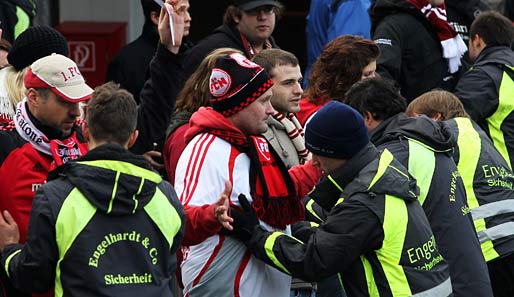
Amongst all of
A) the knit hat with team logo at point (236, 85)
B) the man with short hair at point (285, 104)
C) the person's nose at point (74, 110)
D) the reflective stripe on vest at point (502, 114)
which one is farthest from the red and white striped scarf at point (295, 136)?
the reflective stripe on vest at point (502, 114)

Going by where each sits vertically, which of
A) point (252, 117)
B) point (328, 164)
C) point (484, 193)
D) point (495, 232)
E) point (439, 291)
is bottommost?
point (495, 232)

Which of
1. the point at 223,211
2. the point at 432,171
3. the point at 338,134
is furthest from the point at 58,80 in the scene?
the point at 432,171

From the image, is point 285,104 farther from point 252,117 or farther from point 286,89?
point 252,117

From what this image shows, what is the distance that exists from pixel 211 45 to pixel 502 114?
227 centimetres

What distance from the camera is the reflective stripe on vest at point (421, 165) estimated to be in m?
6.16

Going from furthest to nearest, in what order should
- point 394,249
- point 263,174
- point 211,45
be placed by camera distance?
point 211,45 → point 263,174 → point 394,249

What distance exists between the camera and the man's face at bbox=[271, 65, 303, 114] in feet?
21.1

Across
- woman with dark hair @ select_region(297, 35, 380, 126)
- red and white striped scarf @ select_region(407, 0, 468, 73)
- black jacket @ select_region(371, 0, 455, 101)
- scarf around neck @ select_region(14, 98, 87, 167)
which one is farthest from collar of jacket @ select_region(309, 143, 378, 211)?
red and white striped scarf @ select_region(407, 0, 468, 73)

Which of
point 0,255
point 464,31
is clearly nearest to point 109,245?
point 0,255

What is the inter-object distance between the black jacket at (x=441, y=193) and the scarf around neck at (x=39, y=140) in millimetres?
1785

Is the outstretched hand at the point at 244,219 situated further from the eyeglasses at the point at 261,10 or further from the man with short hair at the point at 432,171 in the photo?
the eyeglasses at the point at 261,10

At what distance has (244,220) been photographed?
5348 millimetres

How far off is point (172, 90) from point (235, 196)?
709 millimetres

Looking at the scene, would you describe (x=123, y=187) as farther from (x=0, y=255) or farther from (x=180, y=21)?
(x=180, y=21)
